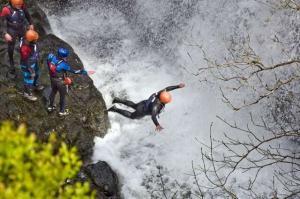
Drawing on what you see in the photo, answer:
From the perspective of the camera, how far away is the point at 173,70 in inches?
598

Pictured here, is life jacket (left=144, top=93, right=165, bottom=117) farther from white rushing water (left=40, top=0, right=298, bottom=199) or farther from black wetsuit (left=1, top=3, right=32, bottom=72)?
black wetsuit (left=1, top=3, right=32, bottom=72)

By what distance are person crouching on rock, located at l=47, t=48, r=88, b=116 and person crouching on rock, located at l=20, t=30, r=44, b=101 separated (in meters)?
0.43

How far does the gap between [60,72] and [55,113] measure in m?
1.61

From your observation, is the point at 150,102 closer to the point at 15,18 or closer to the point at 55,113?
the point at 55,113

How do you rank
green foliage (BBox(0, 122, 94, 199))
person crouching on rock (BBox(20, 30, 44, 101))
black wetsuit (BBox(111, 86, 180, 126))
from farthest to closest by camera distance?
black wetsuit (BBox(111, 86, 180, 126)) → person crouching on rock (BBox(20, 30, 44, 101)) → green foliage (BBox(0, 122, 94, 199))

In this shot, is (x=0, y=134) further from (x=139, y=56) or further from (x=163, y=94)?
(x=139, y=56)

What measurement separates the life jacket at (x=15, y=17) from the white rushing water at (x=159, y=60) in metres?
3.59

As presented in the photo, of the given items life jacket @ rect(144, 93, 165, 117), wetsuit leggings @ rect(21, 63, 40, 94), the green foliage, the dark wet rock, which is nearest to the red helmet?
wetsuit leggings @ rect(21, 63, 40, 94)

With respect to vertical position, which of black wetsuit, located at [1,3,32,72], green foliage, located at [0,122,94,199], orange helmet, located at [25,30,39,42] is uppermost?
black wetsuit, located at [1,3,32,72]

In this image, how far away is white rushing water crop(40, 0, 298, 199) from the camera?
39.5 ft

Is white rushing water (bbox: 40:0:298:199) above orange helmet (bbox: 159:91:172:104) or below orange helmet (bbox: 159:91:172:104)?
above

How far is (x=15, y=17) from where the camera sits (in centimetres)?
1023

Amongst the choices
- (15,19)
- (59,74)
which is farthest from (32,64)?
(15,19)

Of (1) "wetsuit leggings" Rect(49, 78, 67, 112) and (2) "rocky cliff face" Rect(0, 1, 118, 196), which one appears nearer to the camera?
(1) "wetsuit leggings" Rect(49, 78, 67, 112)
